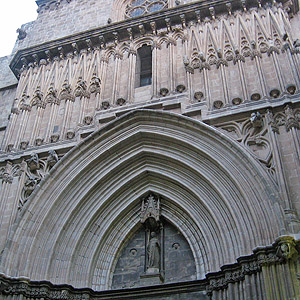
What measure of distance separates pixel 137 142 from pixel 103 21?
5792 mm

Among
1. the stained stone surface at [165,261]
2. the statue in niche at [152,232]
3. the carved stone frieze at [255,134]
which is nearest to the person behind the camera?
the carved stone frieze at [255,134]

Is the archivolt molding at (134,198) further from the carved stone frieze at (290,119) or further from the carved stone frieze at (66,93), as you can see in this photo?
the carved stone frieze at (66,93)

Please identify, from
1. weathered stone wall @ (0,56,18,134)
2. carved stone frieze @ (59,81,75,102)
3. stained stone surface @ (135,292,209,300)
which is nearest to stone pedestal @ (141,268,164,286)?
stained stone surface @ (135,292,209,300)

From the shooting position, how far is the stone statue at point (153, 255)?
11.1m

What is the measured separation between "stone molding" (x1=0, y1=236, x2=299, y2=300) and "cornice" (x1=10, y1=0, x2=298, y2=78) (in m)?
7.61

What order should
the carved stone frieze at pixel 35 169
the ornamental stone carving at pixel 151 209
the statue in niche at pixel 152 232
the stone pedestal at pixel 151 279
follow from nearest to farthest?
the stone pedestal at pixel 151 279, the statue in niche at pixel 152 232, the ornamental stone carving at pixel 151 209, the carved stone frieze at pixel 35 169

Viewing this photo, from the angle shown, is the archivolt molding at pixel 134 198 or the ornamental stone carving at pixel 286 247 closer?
the ornamental stone carving at pixel 286 247

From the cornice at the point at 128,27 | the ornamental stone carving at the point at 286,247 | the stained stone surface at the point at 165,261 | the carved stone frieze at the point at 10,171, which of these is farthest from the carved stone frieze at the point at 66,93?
the ornamental stone carving at the point at 286,247

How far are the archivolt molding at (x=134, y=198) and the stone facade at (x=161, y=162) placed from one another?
0.03m

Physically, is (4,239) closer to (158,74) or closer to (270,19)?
(158,74)

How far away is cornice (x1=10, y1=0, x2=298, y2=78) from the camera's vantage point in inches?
559

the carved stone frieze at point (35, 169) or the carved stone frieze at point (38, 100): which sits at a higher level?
the carved stone frieze at point (38, 100)

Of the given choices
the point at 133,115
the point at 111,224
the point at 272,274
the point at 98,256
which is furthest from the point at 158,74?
the point at 272,274

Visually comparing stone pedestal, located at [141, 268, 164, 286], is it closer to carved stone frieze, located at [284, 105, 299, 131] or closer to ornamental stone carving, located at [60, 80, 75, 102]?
carved stone frieze, located at [284, 105, 299, 131]
